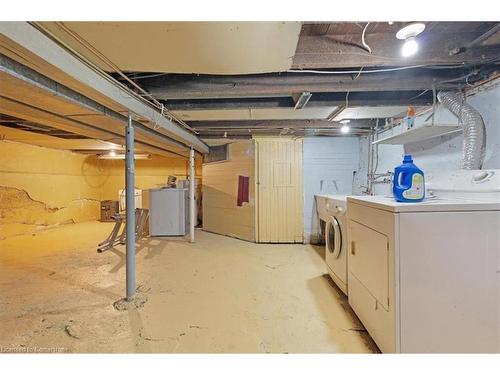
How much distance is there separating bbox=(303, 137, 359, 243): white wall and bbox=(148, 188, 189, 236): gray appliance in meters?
2.37

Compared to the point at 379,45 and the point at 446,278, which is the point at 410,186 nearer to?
the point at 446,278

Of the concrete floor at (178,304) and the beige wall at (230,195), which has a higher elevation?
the beige wall at (230,195)

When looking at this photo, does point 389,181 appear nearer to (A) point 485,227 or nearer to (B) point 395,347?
(A) point 485,227

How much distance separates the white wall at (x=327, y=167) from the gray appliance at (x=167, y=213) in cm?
237

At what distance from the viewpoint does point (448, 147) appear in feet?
7.42

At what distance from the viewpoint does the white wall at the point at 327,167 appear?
4.18 meters

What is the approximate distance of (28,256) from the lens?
3.33 meters

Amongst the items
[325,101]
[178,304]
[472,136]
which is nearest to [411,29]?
[472,136]

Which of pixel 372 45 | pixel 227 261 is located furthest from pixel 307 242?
pixel 372 45

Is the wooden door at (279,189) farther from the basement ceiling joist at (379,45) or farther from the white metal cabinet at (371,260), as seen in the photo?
the basement ceiling joist at (379,45)

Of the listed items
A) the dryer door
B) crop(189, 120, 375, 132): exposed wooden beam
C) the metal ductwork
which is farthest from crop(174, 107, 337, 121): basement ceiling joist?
the dryer door

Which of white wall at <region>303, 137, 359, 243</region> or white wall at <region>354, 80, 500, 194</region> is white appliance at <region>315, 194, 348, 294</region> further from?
white wall at <region>303, 137, 359, 243</region>

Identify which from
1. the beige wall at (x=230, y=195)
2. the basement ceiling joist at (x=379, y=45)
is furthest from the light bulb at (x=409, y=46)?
the beige wall at (x=230, y=195)

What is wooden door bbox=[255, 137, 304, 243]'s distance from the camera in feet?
13.6
